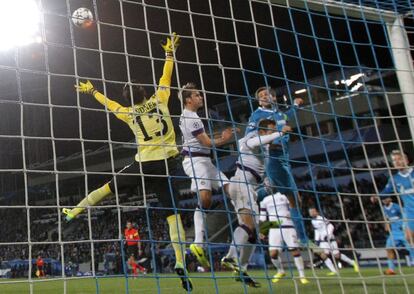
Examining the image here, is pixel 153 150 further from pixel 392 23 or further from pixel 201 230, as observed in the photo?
pixel 392 23

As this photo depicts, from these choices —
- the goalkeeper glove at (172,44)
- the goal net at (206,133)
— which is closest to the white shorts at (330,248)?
Answer: the goal net at (206,133)

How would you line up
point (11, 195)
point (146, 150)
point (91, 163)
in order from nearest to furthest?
point (146, 150) → point (91, 163) → point (11, 195)

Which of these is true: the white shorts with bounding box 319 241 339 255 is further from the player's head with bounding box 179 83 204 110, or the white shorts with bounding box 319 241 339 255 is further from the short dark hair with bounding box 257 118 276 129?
the player's head with bounding box 179 83 204 110

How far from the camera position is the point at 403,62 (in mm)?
4273

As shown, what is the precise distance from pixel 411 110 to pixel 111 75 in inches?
162

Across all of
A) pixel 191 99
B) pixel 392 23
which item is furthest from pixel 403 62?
pixel 191 99

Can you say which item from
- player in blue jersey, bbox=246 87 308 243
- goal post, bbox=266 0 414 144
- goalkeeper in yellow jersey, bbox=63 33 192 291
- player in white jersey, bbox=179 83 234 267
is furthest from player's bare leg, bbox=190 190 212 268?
goal post, bbox=266 0 414 144

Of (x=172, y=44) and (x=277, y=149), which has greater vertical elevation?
(x=172, y=44)

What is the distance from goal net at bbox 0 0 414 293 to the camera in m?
3.58

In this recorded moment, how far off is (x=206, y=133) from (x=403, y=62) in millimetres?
1891

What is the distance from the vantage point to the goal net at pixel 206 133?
3.58 metres

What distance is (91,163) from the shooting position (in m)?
8.70

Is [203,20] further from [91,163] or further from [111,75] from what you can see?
[91,163]

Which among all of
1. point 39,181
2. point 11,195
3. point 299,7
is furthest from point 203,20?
point 11,195
